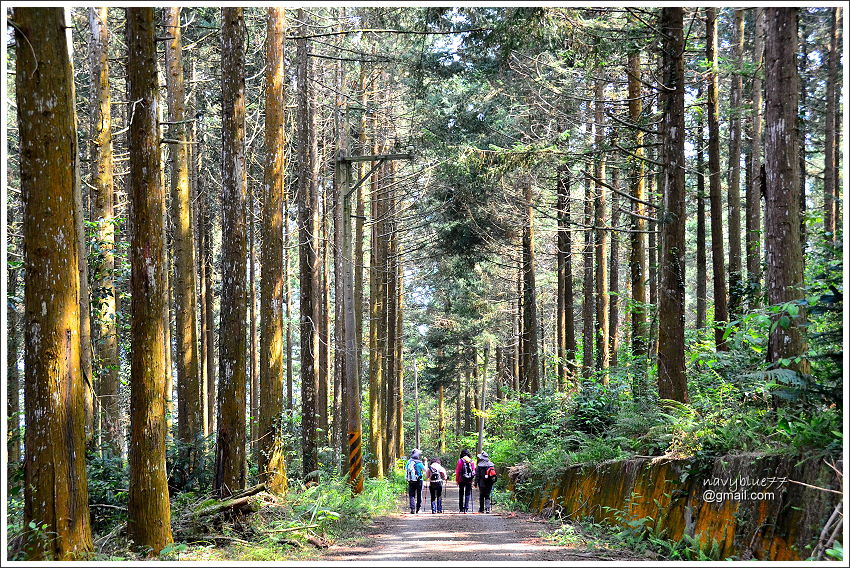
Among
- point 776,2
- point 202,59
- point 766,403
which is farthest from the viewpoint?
point 202,59

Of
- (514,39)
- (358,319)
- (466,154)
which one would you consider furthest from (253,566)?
(358,319)

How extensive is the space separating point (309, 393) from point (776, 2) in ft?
43.7

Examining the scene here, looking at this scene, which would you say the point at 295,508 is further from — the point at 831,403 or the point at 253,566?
the point at 831,403

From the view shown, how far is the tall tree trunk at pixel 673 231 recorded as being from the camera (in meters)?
13.0

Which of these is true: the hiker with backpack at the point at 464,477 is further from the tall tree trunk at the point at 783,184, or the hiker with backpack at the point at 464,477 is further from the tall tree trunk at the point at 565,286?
the tall tree trunk at the point at 783,184

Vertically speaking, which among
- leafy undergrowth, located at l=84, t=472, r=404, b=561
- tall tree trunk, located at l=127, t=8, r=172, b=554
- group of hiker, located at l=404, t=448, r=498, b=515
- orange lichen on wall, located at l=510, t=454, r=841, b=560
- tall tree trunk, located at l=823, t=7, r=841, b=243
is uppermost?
tall tree trunk, located at l=823, t=7, r=841, b=243

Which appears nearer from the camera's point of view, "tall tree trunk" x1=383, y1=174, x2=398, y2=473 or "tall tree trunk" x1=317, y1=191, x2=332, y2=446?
"tall tree trunk" x1=317, y1=191, x2=332, y2=446

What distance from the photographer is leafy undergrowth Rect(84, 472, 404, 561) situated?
31.0ft

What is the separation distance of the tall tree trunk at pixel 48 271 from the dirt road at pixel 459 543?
4.00 metres

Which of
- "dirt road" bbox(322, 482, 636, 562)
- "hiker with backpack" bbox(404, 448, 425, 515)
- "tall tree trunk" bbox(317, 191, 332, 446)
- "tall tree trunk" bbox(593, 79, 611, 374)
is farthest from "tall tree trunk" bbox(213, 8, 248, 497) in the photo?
"tall tree trunk" bbox(593, 79, 611, 374)

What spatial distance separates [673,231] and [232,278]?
814 cm

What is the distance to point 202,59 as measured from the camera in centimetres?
2511

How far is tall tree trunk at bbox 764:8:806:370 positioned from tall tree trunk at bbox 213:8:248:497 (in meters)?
8.37

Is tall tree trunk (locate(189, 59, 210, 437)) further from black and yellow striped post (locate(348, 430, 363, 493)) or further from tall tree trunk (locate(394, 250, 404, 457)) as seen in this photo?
tall tree trunk (locate(394, 250, 404, 457))
